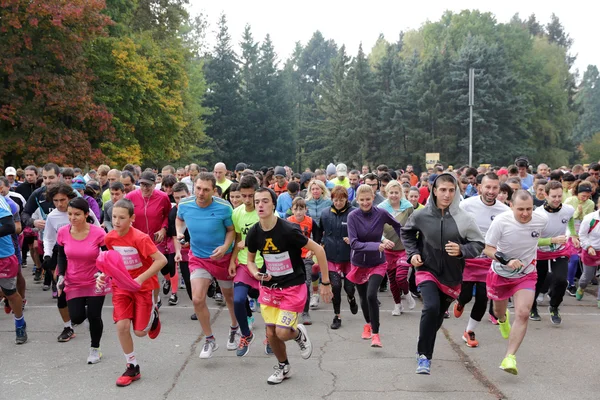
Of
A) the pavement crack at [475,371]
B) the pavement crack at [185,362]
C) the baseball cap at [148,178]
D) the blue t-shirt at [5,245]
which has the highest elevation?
the baseball cap at [148,178]

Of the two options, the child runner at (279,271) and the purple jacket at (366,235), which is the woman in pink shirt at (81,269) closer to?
the child runner at (279,271)

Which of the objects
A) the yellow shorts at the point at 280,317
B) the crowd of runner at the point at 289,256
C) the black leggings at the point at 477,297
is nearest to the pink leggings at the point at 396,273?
the crowd of runner at the point at 289,256

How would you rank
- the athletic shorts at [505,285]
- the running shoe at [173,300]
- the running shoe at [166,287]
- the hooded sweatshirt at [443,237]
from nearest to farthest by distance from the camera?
the hooded sweatshirt at [443,237] → the athletic shorts at [505,285] → the running shoe at [173,300] → the running shoe at [166,287]

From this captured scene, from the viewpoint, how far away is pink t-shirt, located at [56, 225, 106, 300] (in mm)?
6551

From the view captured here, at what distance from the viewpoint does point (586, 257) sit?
31.4 feet

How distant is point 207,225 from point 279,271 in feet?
4.47

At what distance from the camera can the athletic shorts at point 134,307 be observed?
6016 mm

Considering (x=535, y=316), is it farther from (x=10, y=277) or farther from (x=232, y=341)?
(x=10, y=277)

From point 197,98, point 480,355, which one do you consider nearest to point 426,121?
point 197,98

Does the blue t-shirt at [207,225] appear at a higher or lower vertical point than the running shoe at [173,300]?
higher

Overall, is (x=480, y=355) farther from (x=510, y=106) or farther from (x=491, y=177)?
(x=510, y=106)

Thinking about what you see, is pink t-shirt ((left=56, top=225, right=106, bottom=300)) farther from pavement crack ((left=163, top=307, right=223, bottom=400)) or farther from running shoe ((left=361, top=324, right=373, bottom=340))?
running shoe ((left=361, top=324, right=373, bottom=340))

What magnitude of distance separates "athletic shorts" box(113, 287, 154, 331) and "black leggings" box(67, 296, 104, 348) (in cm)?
54

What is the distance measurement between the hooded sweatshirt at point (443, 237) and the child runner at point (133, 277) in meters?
2.56
